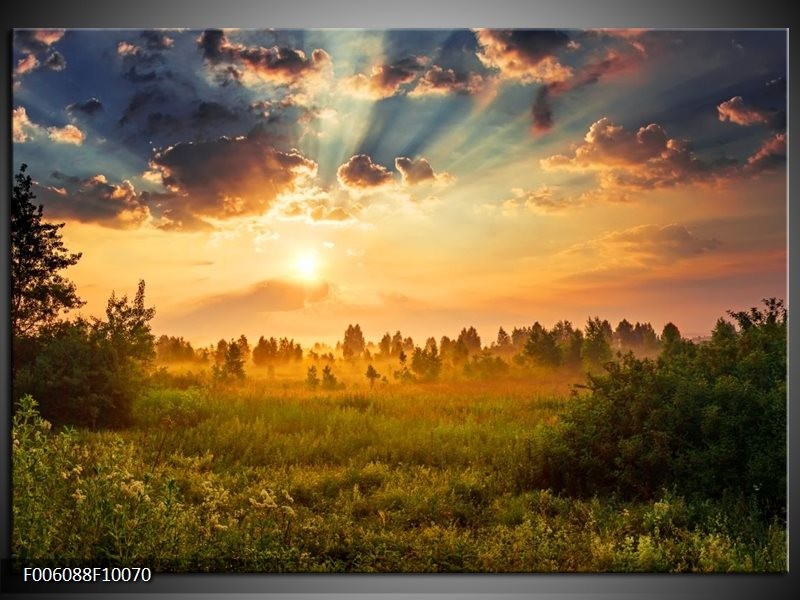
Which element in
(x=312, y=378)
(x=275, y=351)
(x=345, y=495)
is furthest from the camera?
(x=312, y=378)

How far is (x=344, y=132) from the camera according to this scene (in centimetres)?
770

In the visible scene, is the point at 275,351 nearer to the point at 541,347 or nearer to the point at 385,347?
the point at 385,347

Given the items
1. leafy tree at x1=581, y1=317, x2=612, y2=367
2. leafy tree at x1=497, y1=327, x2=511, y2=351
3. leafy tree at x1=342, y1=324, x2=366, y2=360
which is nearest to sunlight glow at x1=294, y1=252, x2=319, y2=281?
leafy tree at x1=342, y1=324, x2=366, y2=360

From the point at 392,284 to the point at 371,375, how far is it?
81 centimetres

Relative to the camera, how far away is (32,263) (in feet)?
24.8

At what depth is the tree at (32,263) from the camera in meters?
7.54

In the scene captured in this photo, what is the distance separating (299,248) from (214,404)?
153cm

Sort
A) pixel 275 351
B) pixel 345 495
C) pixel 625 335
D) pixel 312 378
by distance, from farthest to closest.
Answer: pixel 312 378, pixel 275 351, pixel 625 335, pixel 345 495

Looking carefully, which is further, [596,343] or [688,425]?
[596,343]

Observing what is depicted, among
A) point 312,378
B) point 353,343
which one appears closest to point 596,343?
point 353,343

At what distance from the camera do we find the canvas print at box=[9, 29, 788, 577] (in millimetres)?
7457

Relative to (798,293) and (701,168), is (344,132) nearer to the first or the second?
(701,168)

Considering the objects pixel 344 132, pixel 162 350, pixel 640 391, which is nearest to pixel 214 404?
pixel 162 350

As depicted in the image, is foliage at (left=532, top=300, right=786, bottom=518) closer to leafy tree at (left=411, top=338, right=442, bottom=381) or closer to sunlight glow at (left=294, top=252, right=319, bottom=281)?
leafy tree at (left=411, top=338, right=442, bottom=381)
